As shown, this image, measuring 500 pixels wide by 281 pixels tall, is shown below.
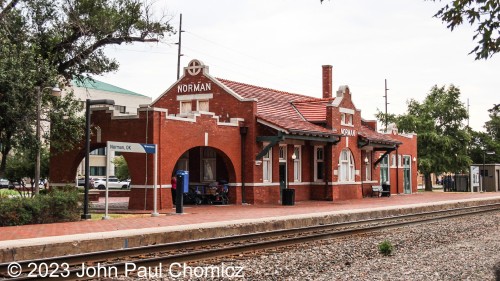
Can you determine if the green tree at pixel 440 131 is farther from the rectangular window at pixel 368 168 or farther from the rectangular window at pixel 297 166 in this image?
the rectangular window at pixel 297 166

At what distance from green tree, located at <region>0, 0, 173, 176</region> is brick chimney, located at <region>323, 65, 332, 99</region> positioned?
1629 centimetres

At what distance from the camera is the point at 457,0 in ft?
30.4

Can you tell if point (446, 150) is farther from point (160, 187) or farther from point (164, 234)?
point (164, 234)

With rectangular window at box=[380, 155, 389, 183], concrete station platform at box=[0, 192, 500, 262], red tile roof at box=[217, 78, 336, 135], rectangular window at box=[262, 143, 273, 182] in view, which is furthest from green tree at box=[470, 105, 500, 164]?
concrete station platform at box=[0, 192, 500, 262]

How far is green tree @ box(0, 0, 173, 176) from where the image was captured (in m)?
21.9

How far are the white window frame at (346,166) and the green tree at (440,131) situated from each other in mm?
18988

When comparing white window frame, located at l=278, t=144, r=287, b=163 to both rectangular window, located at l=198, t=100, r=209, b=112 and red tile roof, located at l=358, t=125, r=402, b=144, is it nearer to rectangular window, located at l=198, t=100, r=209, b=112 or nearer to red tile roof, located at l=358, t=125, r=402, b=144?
rectangular window, located at l=198, t=100, r=209, b=112

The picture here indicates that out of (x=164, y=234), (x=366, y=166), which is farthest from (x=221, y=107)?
(x=164, y=234)

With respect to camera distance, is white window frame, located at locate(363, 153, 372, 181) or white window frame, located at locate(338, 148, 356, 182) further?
white window frame, located at locate(363, 153, 372, 181)

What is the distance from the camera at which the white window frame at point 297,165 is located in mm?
32750

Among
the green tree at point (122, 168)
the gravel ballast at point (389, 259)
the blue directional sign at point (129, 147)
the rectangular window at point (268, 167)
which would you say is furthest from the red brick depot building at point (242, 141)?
the green tree at point (122, 168)

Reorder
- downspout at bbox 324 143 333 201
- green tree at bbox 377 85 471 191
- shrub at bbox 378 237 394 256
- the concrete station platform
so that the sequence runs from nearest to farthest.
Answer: the concrete station platform → shrub at bbox 378 237 394 256 → downspout at bbox 324 143 333 201 → green tree at bbox 377 85 471 191

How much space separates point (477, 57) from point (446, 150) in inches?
1868

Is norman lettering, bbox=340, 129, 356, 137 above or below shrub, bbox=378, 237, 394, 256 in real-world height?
above
